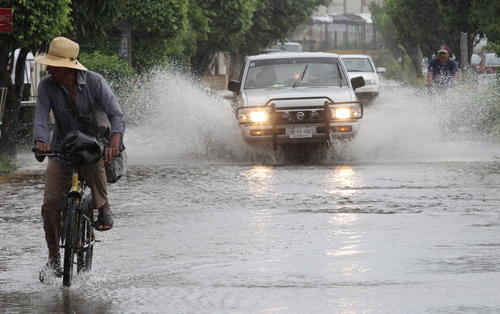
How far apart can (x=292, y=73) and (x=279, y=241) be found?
10.4m

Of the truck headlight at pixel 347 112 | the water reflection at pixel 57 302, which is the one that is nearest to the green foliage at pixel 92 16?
the truck headlight at pixel 347 112

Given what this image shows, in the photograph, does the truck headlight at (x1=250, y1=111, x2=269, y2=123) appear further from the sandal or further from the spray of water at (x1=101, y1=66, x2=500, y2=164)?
the sandal

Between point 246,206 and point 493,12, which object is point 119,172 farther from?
point 493,12

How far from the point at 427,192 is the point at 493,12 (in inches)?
566

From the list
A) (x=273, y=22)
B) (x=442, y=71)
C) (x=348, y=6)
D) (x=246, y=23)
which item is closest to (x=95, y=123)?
(x=442, y=71)

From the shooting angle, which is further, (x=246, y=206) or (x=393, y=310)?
(x=246, y=206)

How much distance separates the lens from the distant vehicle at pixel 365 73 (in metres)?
42.1

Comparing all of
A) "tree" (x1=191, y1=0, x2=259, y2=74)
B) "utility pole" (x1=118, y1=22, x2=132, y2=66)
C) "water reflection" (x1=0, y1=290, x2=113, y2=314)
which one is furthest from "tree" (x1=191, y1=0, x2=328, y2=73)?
"water reflection" (x1=0, y1=290, x2=113, y2=314)

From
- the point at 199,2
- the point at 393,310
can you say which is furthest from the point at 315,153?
the point at 199,2

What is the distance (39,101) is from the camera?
→ 9531mm

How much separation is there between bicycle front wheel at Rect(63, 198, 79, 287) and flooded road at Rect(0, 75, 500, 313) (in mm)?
103

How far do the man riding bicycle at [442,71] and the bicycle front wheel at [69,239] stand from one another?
19.6m

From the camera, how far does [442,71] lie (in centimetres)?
2855

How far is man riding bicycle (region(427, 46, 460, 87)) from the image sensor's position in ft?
93.0
